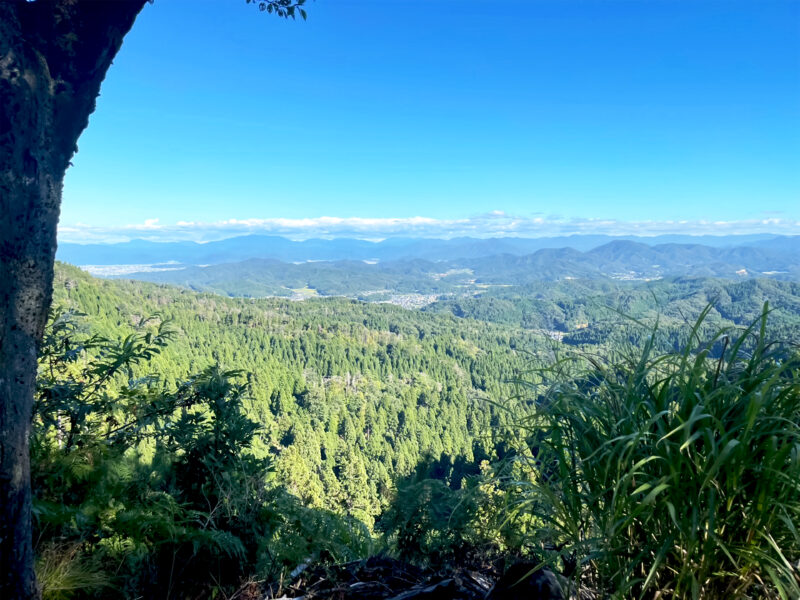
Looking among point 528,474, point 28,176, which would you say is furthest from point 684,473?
point 28,176

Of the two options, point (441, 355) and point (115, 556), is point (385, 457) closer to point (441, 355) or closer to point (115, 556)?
point (441, 355)

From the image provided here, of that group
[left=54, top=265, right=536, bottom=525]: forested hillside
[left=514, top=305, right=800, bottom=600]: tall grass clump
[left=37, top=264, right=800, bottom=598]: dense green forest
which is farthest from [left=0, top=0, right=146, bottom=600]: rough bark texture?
[left=54, top=265, right=536, bottom=525]: forested hillside

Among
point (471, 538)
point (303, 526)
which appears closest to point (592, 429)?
point (471, 538)

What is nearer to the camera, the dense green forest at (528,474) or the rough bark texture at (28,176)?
the dense green forest at (528,474)

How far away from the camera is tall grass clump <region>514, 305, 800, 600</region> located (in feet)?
3.37

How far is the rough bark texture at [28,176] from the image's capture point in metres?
1.59

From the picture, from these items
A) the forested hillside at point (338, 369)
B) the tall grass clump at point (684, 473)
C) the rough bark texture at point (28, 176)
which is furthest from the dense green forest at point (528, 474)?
the forested hillside at point (338, 369)

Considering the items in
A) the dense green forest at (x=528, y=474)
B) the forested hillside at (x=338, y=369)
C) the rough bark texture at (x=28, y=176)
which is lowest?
the forested hillside at (x=338, y=369)

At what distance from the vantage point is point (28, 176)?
1.68m

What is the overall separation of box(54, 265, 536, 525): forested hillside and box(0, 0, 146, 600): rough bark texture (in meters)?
30.9

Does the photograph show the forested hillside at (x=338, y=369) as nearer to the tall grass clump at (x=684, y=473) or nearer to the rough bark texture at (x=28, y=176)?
the rough bark texture at (x=28, y=176)

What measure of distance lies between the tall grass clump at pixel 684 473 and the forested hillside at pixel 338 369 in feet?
104

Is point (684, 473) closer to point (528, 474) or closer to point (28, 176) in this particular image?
point (528, 474)

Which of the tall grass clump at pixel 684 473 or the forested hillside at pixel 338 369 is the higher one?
the tall grass clump at pixel 684 473
